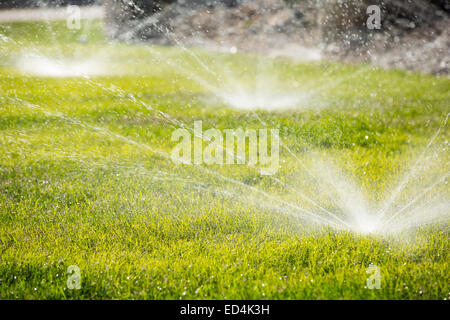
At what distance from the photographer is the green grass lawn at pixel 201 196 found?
2887mm

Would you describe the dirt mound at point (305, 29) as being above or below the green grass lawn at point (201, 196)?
above

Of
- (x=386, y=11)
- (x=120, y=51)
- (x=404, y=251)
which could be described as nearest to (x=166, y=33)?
(x=120, y=51)

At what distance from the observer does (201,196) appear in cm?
415

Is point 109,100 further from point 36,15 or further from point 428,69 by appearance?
point 36,15

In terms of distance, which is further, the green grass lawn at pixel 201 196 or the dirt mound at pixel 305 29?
the dirt mound at pixel 305 29

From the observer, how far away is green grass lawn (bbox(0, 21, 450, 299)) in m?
2.89

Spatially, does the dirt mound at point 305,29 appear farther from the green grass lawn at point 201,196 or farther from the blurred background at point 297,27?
the green grass lawn at point 201,196

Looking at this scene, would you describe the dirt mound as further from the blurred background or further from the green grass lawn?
the green grass lawn

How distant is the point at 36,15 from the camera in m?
16.5

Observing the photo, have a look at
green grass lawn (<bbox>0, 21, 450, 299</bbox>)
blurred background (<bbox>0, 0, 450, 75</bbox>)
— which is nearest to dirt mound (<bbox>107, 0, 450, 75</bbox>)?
blurred background (<bbox>0, 0, 450, 75</bbox>)

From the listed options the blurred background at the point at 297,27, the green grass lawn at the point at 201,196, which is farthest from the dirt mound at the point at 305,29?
the green grass lawn at the point at 201,196

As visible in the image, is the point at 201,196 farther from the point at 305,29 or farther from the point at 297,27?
the point at 297,27

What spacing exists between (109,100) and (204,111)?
1.94m
